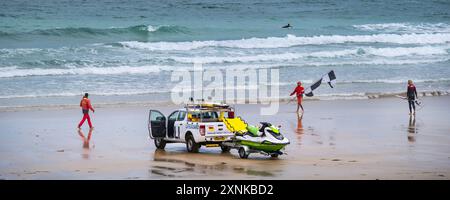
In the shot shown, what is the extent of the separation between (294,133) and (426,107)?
28.4 feet

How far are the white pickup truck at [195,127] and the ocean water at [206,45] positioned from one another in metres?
11.6

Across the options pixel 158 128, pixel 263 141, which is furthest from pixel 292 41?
pixel 263 141

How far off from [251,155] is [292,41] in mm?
38455

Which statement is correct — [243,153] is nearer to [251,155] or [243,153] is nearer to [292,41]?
[251,155]

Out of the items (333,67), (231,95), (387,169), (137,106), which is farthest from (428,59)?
(387,169)

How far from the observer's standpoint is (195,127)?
2009 centimetres

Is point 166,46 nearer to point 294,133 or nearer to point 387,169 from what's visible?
point 294,133

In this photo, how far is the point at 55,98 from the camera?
1315 inches

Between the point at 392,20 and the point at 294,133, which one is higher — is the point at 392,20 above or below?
above

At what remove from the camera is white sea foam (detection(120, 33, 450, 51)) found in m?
53.2

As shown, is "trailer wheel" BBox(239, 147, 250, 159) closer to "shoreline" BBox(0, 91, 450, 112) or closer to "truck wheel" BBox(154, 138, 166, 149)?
"truck wheel" BBox(154, 138, 166, 149)

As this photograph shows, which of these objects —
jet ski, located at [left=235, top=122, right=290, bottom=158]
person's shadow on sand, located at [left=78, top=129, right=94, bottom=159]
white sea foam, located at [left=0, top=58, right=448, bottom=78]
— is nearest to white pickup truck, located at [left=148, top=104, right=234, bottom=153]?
jet ski, located at [left=235, top=122, right=290, bottom=158]

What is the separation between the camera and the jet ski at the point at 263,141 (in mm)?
18781
